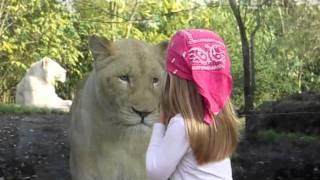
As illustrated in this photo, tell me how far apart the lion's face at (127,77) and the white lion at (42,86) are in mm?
748

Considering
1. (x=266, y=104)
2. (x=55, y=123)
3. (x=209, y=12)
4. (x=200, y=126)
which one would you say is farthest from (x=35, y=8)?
(x=200, y=126)

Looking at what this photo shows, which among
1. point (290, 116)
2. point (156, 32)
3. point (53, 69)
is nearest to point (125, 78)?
point (156, 32)

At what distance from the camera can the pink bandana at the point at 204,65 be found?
140cm

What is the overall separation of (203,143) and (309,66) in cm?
177

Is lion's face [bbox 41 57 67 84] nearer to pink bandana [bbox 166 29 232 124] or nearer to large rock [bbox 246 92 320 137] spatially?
large rock [bbox 246 92 320 137]

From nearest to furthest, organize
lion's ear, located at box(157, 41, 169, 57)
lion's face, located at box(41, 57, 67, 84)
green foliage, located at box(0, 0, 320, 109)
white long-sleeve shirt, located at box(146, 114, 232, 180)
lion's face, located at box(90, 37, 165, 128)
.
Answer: white long-sleeve shirt, located at box(146, 114, 232, 180)
lion's face, located at box(90, 37, 165, 128)
lion's ear, located at box(157, 41, 169, 57)
green foliage, located at box(0, 0, 320, 109)
lion's face, located at box(41, 57, 67, 84)

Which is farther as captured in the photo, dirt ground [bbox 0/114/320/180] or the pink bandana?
dirt ground [bbox 0/114/320/180]

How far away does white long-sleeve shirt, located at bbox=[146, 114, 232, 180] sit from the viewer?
139cm

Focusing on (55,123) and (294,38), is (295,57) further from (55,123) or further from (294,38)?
(55,123)

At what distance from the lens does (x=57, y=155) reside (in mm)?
3146

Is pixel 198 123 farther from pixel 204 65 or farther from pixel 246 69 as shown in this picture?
pixel 246 69

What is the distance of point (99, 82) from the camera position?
2.31 metres

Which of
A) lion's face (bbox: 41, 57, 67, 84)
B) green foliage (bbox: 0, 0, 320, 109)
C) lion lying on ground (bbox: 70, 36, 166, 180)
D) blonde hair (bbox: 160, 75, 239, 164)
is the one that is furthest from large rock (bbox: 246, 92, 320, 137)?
blonde hair (bbox: 160, 75, 239, 164)

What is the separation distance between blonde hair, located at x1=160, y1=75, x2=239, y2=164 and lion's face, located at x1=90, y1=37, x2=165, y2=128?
2.54 feet
